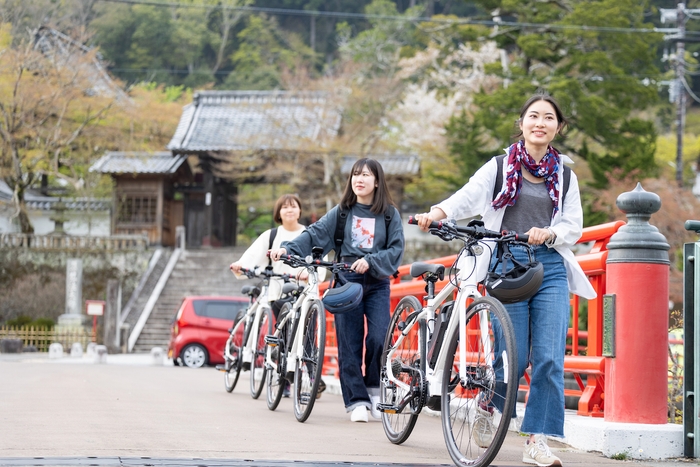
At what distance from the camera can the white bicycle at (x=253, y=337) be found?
7.91 meters

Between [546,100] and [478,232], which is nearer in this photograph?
[478,232]

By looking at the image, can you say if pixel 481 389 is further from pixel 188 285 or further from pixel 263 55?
pixel 263 55

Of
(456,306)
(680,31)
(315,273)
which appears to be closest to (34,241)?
(680,31)

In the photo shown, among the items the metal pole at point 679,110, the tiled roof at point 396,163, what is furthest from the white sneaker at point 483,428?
the tiled roof at point 396,163

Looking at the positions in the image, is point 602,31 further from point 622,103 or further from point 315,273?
point 315,273

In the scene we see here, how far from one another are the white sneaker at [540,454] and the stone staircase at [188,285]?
22.2 m

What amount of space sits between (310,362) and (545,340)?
227cm

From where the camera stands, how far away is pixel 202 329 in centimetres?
1825

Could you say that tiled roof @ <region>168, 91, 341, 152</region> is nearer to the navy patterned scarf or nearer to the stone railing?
the stone railing

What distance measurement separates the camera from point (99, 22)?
159 feet

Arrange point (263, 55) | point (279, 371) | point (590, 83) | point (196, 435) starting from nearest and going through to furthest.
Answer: point (196, 435), point (279, 371), point (590, 83), point (263, 55)

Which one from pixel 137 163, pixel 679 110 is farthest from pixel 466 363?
pixel 137 163

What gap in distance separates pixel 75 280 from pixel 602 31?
54.5 ft

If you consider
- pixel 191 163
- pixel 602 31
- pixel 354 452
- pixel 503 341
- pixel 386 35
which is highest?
pixel 386 35
